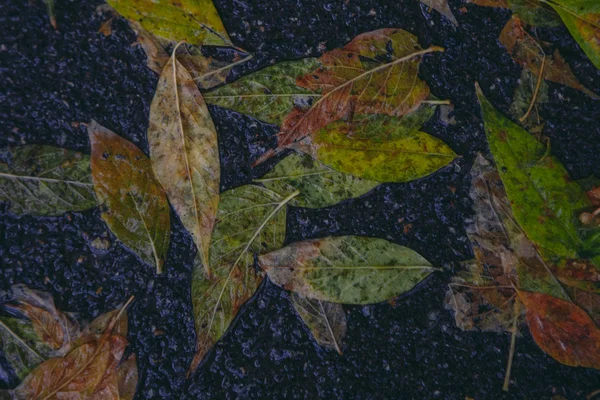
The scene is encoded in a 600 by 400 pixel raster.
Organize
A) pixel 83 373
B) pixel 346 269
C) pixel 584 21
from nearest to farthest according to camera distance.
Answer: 1. pixel 83 373
2. pixel 346 269
3. pixel 584 21

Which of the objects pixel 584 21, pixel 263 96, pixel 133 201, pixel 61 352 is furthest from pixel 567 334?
pixel 61 352

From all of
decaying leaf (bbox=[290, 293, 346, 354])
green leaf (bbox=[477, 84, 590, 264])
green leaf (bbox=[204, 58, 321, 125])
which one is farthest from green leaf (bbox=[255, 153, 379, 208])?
green leaf (bbox=[477, 84, 590, 264])

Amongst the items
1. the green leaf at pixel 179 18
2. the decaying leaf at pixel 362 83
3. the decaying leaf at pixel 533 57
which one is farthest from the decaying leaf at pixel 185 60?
the decaying leaf at pixel 533 57

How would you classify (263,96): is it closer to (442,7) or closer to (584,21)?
(442,7)

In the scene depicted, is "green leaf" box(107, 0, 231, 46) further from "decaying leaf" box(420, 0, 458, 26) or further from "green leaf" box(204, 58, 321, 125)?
"decaying leaf" box(420, 0, 458, 26)

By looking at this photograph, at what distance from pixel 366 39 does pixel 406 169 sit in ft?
1.40

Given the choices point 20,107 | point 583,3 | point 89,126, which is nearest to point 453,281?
point 583,3

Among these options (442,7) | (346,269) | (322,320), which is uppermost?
(442,7)

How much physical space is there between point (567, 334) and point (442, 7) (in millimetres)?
1063

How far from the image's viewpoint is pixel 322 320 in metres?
1.53

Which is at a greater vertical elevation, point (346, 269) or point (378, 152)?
point (378, 152)

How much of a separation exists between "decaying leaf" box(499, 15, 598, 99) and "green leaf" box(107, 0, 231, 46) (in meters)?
0.90

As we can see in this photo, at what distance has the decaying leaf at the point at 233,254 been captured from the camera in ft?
4.91

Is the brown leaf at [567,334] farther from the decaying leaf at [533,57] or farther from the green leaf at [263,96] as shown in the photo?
the green leaf at [263,96]
